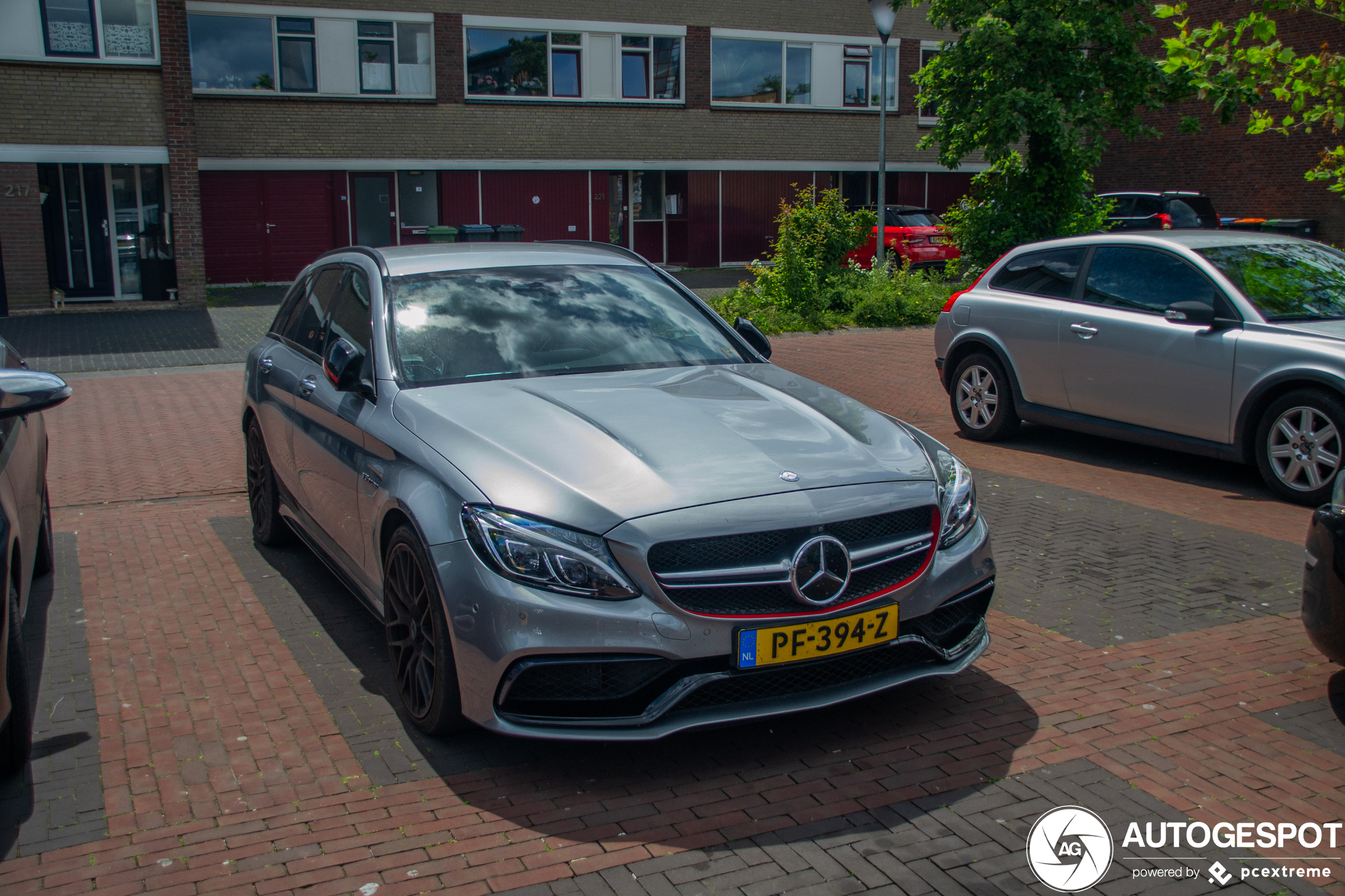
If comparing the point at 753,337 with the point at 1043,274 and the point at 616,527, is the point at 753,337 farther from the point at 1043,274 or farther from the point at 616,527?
the point at 1043,274

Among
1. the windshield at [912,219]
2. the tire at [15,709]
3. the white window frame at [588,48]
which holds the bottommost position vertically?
the tire at [15,709]

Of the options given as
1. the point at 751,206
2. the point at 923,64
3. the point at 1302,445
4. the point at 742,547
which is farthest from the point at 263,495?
the point at 923,64

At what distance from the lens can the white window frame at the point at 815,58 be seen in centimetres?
2977

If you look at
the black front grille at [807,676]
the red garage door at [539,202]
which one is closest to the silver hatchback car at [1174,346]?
the black front grille at [807,676]

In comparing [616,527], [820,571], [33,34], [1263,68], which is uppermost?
[33,34]

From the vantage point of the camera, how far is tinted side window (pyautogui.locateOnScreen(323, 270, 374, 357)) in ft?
16.2

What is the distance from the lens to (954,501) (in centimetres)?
415

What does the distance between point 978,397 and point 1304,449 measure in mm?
2750

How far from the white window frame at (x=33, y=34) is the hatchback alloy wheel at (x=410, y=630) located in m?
19.0

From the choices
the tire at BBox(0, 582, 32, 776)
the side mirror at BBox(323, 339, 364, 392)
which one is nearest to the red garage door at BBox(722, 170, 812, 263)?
the side mirror at BBox(323, 339, 364, 392)

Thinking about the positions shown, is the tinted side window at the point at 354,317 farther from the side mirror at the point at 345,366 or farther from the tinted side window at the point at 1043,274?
the tinted side window at the point at 1043,274

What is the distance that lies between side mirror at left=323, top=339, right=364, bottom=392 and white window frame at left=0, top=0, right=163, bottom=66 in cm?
1799

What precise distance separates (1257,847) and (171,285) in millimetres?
21595

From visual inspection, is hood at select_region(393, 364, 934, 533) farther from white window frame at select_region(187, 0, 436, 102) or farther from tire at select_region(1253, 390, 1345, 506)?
white window frame at select_region(187, 0, 436, 102)
